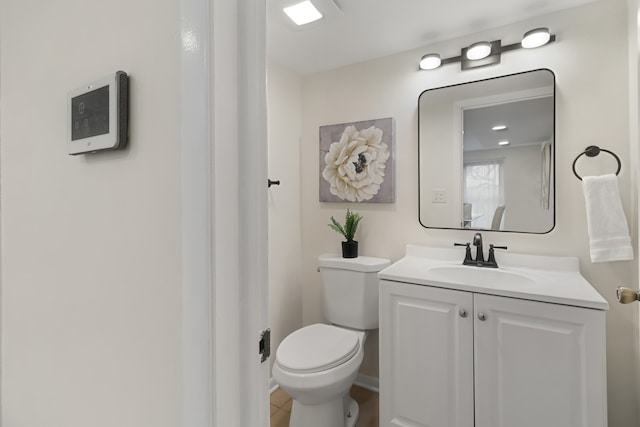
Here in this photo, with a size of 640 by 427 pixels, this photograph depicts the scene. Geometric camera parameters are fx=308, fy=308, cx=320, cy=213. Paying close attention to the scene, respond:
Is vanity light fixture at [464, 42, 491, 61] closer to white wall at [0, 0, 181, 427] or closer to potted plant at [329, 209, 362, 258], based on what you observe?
potted plant at [329, 209, 362, 258]

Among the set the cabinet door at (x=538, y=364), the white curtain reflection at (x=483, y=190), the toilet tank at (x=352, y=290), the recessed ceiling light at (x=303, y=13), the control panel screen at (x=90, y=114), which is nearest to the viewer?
the control panel screen at (x=90, y=114)

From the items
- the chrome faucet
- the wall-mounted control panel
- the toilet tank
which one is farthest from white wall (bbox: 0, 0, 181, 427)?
the chrome faucet

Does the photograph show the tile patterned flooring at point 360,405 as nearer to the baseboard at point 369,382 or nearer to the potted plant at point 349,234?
the baseboard at point 369,382

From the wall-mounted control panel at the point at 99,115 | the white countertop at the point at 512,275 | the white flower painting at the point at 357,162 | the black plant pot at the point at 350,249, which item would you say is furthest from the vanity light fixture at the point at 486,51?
the wall-mounted control panel at the point at 99,115

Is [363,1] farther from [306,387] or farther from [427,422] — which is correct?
[427,422]

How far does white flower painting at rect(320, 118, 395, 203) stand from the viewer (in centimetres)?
192

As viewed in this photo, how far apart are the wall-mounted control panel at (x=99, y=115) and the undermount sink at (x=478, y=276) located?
4.25 ft

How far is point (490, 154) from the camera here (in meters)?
1.68

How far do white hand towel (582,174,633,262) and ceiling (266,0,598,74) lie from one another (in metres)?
0.86

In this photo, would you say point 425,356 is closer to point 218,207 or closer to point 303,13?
point 218,207

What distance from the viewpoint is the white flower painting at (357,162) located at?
192cm

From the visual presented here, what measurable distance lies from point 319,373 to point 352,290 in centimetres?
57

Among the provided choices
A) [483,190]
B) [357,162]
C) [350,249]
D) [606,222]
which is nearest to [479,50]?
[483,190]

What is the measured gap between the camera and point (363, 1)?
4.66ft
